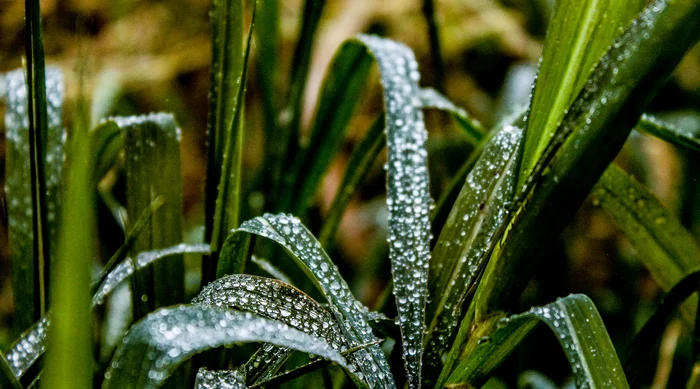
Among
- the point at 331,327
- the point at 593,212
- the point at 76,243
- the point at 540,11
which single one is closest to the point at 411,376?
the point at 331,327

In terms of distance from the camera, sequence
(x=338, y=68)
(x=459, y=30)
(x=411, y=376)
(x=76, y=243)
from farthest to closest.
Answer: (x=459, y=30) → (x=338, y=68) → (x=411, y=376) → (x=76, y=243)

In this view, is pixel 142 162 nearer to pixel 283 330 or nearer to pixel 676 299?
pixel 283 330

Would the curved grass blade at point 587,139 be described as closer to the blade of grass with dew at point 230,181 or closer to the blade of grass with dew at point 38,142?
the blade of grass with dew at point 230,181

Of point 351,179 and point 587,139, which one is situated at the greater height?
point 587,139

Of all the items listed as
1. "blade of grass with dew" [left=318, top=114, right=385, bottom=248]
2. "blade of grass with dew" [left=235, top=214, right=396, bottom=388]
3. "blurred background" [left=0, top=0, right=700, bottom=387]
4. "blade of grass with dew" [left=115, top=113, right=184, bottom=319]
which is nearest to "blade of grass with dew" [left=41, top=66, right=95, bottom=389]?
"blade of grass with dew" [left=235, top=214, right=396, bottom=388]

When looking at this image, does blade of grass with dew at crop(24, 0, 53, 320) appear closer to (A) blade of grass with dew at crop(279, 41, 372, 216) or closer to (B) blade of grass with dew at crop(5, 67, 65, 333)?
(B) blade of grass with dew at crop(5, 67, 65, 333)

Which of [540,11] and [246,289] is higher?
[540,11]

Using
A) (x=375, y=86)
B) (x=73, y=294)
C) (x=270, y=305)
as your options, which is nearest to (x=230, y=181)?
(x=270, y=305)

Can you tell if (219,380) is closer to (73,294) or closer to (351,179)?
(73,294)
